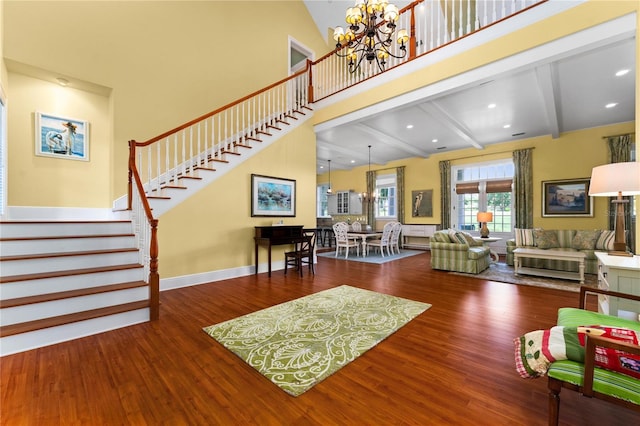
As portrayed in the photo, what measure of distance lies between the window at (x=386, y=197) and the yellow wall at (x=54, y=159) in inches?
345

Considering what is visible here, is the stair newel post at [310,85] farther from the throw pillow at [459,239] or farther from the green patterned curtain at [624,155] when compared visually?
the green patterned curtain at [624,155]

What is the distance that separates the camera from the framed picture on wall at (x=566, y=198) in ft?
21.4

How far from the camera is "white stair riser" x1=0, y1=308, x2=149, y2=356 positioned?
2.19 metres

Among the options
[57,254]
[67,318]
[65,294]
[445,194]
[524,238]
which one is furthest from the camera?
[445,194]

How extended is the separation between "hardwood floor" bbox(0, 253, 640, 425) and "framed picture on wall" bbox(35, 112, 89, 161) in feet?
11.5

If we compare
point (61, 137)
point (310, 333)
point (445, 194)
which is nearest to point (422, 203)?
point (445, 194)

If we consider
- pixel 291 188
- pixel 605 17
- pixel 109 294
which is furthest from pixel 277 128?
pixel 605 17

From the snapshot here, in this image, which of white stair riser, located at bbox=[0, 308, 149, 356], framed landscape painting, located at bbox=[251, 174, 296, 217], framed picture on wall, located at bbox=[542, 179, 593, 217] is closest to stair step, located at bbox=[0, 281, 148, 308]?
white stair riser, located at bbox=[0, 308, 149, 356]

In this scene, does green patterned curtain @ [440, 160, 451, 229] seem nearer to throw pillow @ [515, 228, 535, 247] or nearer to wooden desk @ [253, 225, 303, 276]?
throw pillow @ [515, 228, 535, 247]

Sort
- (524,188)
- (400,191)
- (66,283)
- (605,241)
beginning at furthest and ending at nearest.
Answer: (400,191) < (524,188) < (605,241) < (66,283)

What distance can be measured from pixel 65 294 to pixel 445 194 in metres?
9.24

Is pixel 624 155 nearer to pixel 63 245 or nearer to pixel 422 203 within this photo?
pixel 422 203

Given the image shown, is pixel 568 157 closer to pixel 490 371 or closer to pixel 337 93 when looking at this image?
pixel 337 93

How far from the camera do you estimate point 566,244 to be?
223 inches
